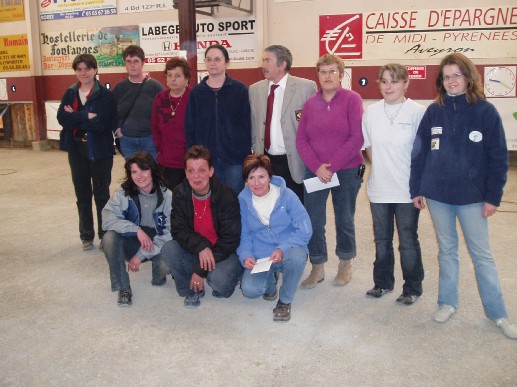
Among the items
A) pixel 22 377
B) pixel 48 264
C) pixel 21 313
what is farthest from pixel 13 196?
pixel 22 377

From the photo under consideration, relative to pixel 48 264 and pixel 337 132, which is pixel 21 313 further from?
pixel 337 132

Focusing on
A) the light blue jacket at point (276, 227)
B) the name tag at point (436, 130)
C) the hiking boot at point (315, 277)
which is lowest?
the hiking boot at point (315, 277)

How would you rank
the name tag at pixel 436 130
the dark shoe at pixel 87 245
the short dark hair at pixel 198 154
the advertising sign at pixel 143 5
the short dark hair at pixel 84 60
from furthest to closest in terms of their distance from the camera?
the advertising sign at pixel 143 5 → the dark shoe at pixel 87 245 → the short dark hair at pixel 84 60 → the short dark hair at pixel 198 154 → the name tag at pixel 436 130

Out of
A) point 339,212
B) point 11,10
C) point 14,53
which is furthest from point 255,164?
point 11,10

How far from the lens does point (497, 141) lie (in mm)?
2588

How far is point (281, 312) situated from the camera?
2.98 meters

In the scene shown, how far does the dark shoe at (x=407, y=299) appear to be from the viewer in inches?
123

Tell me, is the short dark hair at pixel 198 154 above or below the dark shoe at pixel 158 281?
above

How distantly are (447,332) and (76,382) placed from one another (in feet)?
6.37

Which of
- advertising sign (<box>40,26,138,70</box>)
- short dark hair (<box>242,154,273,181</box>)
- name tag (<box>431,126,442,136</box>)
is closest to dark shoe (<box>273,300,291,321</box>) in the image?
short dark hair (<box>242,154,273,181</box>)

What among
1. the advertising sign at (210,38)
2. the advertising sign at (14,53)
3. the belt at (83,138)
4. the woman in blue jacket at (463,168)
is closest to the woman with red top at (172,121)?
the belt at (83,138)

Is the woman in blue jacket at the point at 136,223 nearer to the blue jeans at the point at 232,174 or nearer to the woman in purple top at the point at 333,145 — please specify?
the blue jeans at the point at 232,174

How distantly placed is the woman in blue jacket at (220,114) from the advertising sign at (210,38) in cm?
581

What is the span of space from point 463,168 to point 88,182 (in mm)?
3029
